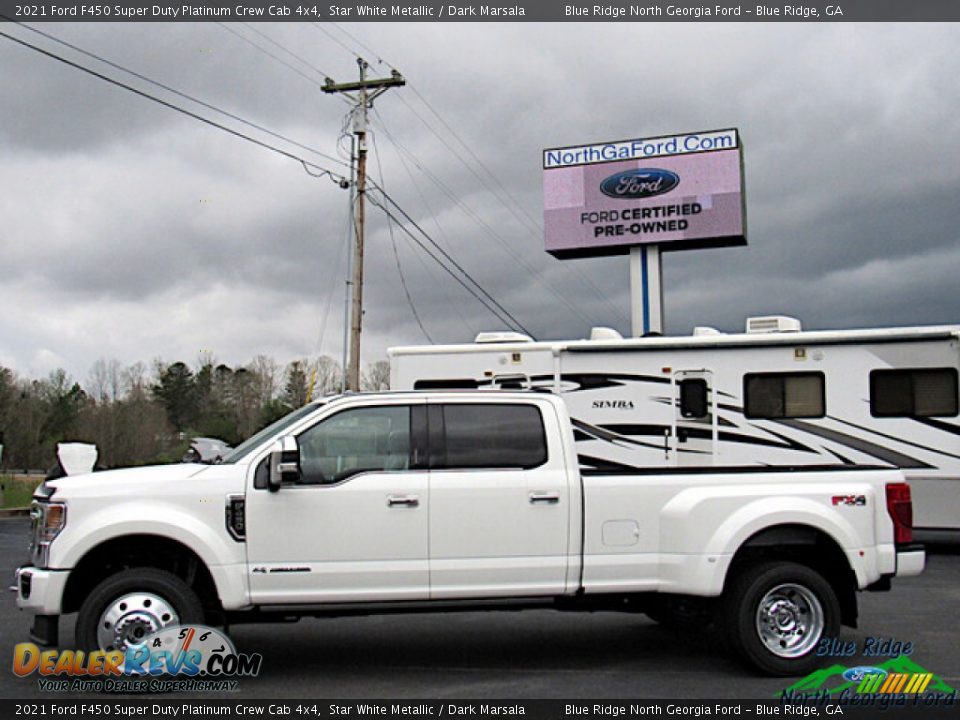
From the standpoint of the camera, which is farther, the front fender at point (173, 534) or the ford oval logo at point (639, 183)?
the ford oval logo at point (639, 183)

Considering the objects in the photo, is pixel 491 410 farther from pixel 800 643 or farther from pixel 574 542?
pixel 800 643

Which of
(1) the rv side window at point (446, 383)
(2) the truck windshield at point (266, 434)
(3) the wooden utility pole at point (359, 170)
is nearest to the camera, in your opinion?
(2) the truck windshield at point (266, 434)

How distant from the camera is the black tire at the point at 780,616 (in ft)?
22.9

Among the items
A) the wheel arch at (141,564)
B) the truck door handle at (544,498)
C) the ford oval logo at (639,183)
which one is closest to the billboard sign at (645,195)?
the ford oval logo at (639,183)

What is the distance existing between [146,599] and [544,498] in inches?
109

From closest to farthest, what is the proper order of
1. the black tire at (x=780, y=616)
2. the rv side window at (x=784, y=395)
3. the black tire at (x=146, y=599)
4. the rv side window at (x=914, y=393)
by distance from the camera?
→ the black tire at (x=146, y=599)
the black tire at (x=780, y=616)
the rv side window at (x=914, y=393)
the rv side window at (x=784, y=395)

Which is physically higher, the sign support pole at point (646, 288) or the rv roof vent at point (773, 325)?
the sign support pole at point (646, 288)

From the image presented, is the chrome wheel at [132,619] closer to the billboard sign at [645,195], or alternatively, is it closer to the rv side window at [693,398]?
the rv side window at [693,398]

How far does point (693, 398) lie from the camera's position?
14484mm

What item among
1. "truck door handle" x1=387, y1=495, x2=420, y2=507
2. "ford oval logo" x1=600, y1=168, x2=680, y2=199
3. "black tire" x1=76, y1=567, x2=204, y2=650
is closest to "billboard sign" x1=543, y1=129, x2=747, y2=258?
"ford oval logo" x1=600, y1=168, x2=680, y2=199

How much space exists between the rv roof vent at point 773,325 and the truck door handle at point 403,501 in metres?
9.02

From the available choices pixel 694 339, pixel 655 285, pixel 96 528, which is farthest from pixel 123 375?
pixel 96 528

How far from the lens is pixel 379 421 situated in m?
7.20

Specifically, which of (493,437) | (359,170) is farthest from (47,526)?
(359,170)
